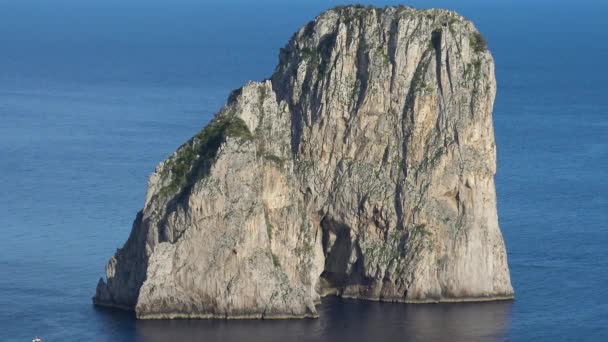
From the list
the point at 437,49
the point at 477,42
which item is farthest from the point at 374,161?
the point at 477,42

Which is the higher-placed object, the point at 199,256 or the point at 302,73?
the point at 302,73

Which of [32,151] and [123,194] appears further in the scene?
[32,151]

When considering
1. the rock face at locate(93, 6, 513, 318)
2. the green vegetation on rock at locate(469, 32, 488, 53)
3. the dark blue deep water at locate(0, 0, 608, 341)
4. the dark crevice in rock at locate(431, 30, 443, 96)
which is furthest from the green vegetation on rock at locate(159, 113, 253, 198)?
the green vegetation on rock at locate(469, 32, 488, 53)

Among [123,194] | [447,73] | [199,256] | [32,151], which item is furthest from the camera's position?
[32,151]

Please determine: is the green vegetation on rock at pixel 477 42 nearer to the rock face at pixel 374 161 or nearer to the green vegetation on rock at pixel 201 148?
the rock face at pixel 374 161

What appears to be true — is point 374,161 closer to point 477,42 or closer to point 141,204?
point 477,42

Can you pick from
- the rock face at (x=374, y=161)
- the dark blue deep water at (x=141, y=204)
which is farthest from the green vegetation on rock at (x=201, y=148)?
the dark blue deep water at (x=141, y=204)

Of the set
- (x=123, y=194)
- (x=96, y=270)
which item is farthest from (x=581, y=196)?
(x=96, y=270)

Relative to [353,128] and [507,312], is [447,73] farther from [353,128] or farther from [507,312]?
[507,312]
